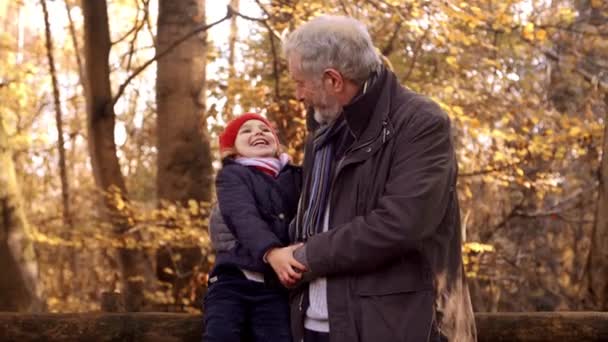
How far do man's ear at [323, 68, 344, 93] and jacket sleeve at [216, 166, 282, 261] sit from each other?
54 centimetres

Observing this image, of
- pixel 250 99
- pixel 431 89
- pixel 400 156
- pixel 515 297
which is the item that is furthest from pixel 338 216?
pixel 515 297

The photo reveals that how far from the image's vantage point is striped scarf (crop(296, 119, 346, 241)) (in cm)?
288

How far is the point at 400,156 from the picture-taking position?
8.93 ft

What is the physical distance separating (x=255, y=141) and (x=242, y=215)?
39 cm

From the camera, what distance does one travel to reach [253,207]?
3201mm

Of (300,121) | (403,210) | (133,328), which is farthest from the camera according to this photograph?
(300,121)

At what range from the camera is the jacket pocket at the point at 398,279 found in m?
2.69

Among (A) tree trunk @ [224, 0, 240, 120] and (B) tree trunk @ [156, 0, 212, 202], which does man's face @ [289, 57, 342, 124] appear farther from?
(B) tree trunk @ [156, 0, 212, 202]

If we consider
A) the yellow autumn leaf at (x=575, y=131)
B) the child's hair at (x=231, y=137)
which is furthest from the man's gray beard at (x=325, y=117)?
the yellow autumn leaf at (x=575, y=131)

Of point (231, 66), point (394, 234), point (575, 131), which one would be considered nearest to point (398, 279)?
point (394, 234)

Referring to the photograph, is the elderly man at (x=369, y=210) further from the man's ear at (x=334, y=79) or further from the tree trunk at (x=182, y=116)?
the tree trunk at (x=182, y=116)

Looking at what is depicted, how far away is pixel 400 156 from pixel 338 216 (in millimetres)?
273

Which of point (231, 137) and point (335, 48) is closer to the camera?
point (335, 48)

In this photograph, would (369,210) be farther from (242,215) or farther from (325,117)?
(242,215)
